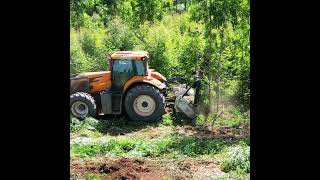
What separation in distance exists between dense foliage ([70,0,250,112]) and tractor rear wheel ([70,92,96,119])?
3.00 m

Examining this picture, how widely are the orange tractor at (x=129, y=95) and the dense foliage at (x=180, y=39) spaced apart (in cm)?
149

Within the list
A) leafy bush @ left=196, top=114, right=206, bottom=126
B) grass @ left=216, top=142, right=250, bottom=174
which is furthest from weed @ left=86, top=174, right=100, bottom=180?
leafy bush @ left=196, top=114, right=206, bottom=126

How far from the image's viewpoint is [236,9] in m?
11.6

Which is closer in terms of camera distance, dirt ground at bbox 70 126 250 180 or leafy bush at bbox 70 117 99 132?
dirt ground at bbox 70 126 250 180

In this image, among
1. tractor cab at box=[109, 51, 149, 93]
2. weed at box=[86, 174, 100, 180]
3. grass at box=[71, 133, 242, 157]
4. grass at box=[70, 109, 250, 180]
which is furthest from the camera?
tractor cab at box=[109, 51, 149, 93]

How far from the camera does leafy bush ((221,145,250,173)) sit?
24.3ft

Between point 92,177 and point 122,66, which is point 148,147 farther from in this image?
point 122,66

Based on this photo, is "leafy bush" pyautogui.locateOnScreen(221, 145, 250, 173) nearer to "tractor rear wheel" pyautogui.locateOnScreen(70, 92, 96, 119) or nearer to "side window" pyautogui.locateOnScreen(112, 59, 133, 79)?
"side window" pyautogui.locateOnScreen(112, 59, 133, 79)

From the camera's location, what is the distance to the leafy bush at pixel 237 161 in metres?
7.39

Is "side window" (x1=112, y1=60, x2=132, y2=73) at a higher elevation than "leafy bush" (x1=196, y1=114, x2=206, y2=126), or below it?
higher
